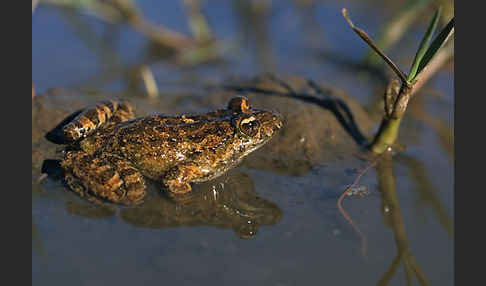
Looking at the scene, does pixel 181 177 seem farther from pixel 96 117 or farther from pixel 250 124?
pixel 96 117

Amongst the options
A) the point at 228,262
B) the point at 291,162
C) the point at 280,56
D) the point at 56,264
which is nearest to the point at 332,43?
the point at 280,56

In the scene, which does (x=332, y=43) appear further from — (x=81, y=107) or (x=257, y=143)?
(x=81, y=107)

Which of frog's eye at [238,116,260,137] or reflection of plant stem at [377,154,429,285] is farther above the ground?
frog's eye at [238,116,260,137]

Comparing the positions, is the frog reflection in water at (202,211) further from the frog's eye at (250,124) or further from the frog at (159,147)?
the frog's eye at (250,124)

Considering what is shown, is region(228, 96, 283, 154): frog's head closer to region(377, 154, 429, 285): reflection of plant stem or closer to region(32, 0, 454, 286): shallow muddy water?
region(32, 0, 454, 286): shallow muddy water

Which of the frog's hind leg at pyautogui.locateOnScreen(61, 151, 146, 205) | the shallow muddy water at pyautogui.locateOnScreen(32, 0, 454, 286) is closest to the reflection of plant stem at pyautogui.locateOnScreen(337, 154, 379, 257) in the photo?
the shallow muddy water at pyautogui.locateOnScreen(32, 0, 454, 286)

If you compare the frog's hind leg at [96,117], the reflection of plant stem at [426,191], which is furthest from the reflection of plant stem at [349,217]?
the frog's hind leg at [96,117]

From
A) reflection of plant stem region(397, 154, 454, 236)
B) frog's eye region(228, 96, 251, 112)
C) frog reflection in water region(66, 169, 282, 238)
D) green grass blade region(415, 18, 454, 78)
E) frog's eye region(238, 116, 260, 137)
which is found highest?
green grass blade region(415, 18, 454, 78)
